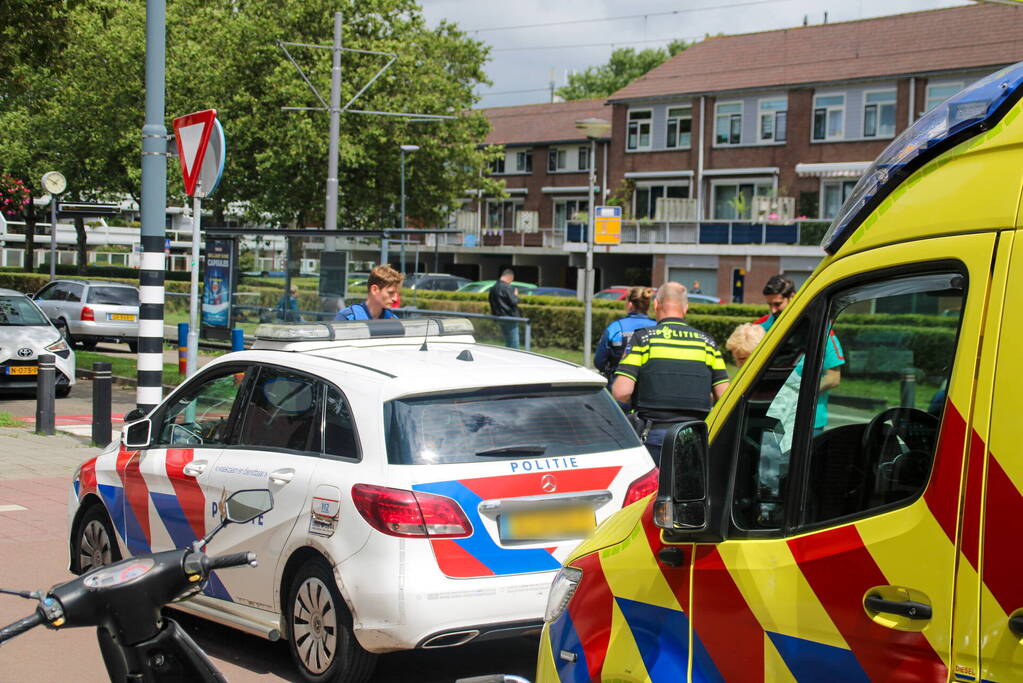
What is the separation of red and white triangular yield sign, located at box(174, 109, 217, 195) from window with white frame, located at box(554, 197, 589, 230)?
52418mm

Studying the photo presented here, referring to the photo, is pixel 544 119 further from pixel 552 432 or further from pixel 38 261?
pixel 552 432

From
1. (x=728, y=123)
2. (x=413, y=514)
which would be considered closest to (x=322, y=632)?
(x=413, y=514)

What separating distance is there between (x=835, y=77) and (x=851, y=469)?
47662 mm

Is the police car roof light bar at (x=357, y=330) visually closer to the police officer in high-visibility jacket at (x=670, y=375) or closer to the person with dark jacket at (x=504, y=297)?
the police officer in high-visibility jacket at (x=670, y=375)

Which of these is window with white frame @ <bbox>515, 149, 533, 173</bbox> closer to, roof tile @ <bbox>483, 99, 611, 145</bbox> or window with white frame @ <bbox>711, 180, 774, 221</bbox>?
roof tile @ <bbox>483, 99, 611, 145</bbox>

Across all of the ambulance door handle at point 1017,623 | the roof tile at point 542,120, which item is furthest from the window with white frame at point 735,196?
the ambulance door handle at point 1017,623

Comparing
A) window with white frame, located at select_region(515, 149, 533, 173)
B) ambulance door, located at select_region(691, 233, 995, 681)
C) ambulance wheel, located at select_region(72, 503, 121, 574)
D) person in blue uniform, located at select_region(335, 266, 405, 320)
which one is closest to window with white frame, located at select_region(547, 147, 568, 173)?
window with white frame, located at select_region(515, 149, 533, 173)

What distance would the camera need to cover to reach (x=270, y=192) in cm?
3659

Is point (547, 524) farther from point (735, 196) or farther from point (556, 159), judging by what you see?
point (556, 159)

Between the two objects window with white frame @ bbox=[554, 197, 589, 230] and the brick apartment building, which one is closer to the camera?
the brick apartment building

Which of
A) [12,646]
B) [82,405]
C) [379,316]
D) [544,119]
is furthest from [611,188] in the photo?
[12,646]

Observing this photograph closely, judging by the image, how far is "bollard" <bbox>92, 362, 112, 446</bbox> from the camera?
12.6 meters

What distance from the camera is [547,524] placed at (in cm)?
507

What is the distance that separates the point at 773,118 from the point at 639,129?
7.49 m
